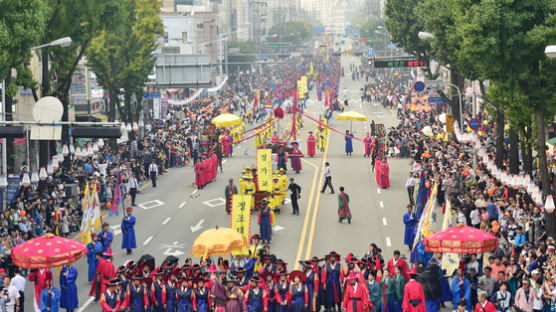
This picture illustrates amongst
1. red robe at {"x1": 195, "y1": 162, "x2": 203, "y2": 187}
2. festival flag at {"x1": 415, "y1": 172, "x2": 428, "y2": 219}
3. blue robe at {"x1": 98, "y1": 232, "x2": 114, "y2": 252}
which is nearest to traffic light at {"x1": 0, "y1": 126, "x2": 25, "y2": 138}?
blue robe at {"x1": 98, "y1": 232, "x2": 114, "y2": 252}

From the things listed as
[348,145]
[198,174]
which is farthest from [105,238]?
[348,145]

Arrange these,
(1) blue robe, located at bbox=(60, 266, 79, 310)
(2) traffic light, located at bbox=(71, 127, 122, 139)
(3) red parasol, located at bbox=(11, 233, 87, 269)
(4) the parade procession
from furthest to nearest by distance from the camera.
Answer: (2) traffic light, located at bbox=(71, 127, 122, 139), (1) blue robe, located at bbox=(60, 266, 79, 310), (4) the parade procession, (3) red parasol, located at bbox=(11, 233, 87, 269)

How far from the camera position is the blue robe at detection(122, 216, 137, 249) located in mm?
30328

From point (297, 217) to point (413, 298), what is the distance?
1594 cm

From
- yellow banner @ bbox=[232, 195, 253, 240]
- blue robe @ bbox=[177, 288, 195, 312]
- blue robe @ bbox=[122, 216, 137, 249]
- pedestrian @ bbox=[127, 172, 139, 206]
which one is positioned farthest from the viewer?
pedestrian @ bbox=[127, 172, 139, 206]

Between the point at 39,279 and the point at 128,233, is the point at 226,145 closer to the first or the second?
the point at 128,233

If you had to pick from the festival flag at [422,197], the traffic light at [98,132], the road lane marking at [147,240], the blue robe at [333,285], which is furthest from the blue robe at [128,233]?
the festival flag at [422,197]

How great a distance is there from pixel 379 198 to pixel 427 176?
2405mm

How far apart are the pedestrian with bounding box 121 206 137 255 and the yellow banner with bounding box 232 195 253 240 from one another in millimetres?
3222

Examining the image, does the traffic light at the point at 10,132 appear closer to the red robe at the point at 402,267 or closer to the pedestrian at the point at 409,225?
the pedestrian at the point at 409,225

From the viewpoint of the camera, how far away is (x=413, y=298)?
70.0ft

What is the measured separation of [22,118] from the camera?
4894cm

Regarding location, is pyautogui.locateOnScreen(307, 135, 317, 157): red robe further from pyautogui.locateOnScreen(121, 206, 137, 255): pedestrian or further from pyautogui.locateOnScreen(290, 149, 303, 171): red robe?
pyautogui.locateOnScreen(121, 206, 137, 255): pedestrian

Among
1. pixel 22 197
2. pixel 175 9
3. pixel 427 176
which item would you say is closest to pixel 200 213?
pixel 22 197
